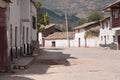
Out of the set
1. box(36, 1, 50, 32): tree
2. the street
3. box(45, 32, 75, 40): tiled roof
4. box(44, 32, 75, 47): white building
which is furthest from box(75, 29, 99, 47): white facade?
the street

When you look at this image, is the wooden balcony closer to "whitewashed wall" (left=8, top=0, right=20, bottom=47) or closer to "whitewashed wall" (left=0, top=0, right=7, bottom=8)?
"whitewashed wall" (left=8, top=0, right=20, bottom=47)

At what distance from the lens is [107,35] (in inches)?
2434

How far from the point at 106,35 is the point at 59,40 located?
28.3 metres

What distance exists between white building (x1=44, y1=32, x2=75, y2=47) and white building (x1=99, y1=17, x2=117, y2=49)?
1986 cm

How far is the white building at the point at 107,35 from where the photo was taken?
2252 inches

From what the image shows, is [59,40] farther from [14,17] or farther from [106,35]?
[14,17]

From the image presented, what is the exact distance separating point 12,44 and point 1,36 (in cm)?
691

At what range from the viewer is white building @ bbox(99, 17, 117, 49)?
188 ft

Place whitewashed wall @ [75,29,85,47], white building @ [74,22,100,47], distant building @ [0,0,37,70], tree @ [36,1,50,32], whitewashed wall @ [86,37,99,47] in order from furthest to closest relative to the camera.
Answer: whitewashed wall @ [75,29,85,47]
white building @ [74,22,100,47]
whitewashed wall @ [86,37,99,47]
tree @ [36,1,50,32]
distant building @ [0,0,37,70]

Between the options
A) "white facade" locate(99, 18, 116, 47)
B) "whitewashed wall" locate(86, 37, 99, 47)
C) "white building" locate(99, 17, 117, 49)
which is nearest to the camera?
"white building" locate(99, 17, 117, 49)

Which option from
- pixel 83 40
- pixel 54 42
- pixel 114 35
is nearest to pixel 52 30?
pixel 54 42

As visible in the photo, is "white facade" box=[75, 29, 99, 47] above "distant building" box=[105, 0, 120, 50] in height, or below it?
below

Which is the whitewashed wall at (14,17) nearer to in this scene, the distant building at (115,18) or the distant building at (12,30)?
the distant building at (12,30)

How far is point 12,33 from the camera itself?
24.9 metres
